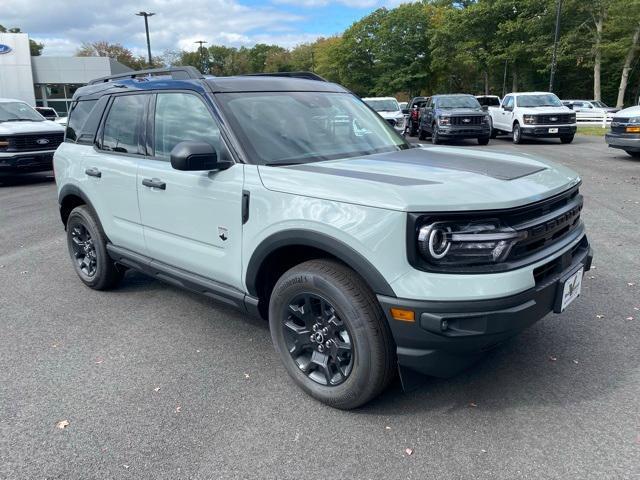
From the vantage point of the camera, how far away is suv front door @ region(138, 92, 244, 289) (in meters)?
3.35

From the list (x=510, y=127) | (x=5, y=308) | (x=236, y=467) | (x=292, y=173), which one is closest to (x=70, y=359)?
(x=5, y=308)

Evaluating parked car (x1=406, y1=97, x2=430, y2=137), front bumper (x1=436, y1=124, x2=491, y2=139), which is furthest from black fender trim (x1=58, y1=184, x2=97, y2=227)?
parked car (x1=406, y1=97, x2=430, y2=137)

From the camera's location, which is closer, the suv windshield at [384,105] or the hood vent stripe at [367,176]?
the hood vent stripe at [367,176]

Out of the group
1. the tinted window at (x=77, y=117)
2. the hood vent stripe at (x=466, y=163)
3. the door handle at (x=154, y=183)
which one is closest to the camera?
the hood vent stripe at (x=466, y=163)

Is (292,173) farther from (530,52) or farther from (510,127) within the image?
(530,52)

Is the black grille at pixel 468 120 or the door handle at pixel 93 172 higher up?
the black grille at pixel 468 120

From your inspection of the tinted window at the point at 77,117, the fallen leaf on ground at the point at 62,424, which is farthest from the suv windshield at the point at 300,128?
the tinted window at the point at 77,117

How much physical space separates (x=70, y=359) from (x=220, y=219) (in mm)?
1514

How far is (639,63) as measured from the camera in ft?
157

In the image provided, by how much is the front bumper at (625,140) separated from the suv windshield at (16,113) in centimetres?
1406

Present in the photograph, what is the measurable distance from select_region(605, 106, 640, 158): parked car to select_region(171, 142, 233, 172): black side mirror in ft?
38.6

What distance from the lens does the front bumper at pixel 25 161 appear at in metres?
12.0

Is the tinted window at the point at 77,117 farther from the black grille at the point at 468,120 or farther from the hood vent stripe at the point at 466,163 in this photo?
the black grille at the point at 468,120

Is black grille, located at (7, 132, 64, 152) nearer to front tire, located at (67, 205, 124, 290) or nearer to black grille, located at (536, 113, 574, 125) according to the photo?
front tire, located at (67, 205, 124, 290)
